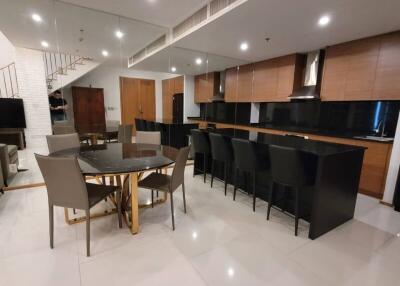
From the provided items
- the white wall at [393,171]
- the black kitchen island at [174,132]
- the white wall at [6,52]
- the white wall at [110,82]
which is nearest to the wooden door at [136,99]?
the white wall at [110,82]

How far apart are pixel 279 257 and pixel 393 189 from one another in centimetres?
223

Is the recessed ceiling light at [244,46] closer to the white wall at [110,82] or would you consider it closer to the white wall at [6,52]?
the white wall at [110,82]

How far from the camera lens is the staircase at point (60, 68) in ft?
11.7

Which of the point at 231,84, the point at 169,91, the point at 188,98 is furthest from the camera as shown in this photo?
the point at 169,91

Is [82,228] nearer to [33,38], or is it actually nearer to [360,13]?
[33,38]

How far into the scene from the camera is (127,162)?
197 centimetres

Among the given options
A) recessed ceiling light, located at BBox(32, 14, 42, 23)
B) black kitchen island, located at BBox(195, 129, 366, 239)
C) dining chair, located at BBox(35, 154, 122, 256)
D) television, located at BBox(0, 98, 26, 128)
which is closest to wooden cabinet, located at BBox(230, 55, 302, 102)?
black kitchen island, located at BBox(195, 129, 366, 239)

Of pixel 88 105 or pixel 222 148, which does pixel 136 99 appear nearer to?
pixel 88 105

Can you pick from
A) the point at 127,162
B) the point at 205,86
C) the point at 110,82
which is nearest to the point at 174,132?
the point at 205,86

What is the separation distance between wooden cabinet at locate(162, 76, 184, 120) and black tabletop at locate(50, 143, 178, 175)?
454 centimetres

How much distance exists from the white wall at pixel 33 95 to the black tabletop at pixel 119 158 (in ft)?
6.29

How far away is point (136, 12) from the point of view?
9.93 ft

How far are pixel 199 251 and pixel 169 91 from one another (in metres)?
6.26

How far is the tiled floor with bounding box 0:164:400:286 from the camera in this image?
1.53 meters
